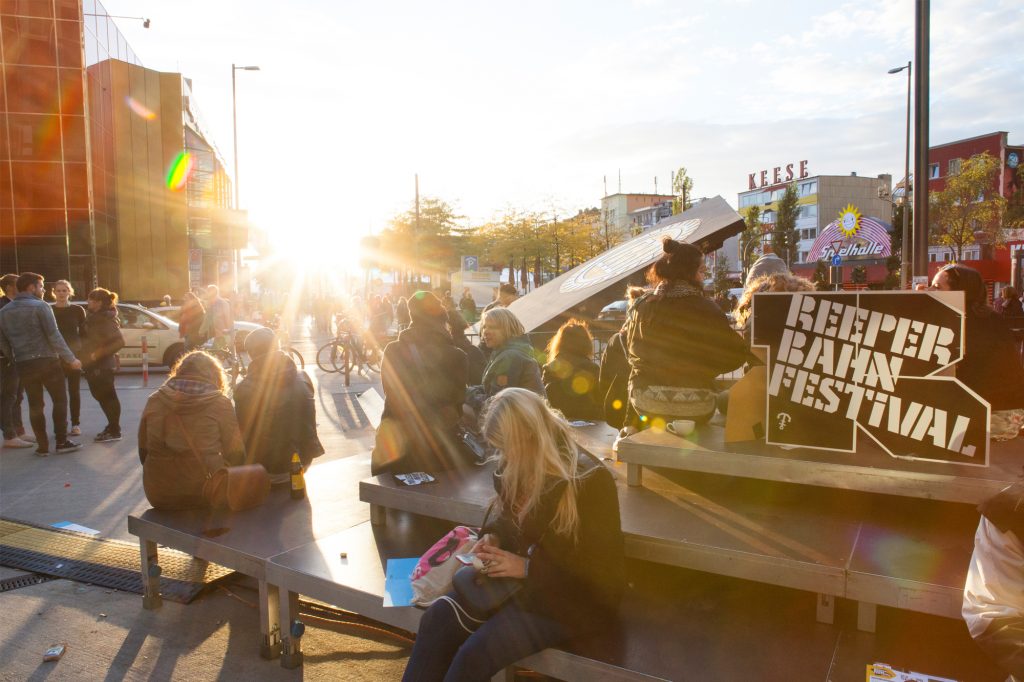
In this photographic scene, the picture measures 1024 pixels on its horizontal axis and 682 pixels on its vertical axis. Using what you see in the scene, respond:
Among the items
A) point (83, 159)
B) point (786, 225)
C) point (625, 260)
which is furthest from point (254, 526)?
point (786, 225)

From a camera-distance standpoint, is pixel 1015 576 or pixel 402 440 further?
pixel 402 440

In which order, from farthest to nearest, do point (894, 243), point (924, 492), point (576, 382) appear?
point (894, 243) < point (576, 382) < point (924, 492)

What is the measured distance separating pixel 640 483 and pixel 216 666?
2657mm

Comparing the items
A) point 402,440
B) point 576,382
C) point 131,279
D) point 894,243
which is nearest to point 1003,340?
point 576,382

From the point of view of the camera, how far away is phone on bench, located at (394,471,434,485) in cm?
488

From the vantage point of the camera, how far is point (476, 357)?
29.0 ft

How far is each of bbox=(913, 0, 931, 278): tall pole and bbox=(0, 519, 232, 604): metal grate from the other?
731cm

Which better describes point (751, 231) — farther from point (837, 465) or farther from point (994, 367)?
point (837, 465)

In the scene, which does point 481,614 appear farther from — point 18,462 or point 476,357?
point 18,462

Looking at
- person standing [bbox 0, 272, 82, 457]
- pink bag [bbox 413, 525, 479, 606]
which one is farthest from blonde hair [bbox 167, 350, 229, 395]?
person standing [bbox 0, 272, 82, 457]

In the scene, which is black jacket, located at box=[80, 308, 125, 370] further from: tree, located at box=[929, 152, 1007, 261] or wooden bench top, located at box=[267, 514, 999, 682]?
tree, located at box=[929, 152, 1007, 261]

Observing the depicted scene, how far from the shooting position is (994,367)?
4.59 m

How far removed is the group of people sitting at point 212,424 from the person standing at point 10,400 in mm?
5035

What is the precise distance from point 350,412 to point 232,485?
674 centimetres
